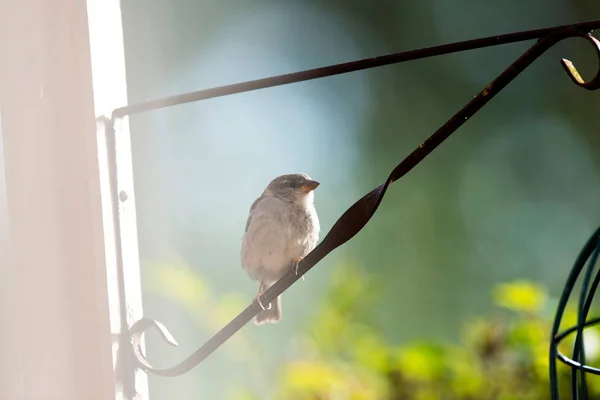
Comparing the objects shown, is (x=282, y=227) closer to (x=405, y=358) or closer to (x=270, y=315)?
(x=270, y=315)

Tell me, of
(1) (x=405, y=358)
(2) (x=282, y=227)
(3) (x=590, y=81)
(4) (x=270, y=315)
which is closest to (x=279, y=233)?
(2) (x=282, y=227)

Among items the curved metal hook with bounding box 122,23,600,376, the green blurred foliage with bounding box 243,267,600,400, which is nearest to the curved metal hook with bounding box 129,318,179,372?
the curved metal hook with bounding box 122,23,600,376

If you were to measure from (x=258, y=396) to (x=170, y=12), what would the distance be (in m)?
0.70

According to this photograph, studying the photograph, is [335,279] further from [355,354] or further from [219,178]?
[219,178]

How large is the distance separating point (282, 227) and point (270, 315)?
15 centimetres

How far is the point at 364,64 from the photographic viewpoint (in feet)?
1.71

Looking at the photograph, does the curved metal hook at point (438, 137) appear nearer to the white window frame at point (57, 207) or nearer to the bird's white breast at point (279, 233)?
the white window frame at point (57, 207)

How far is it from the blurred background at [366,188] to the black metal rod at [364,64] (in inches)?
17.4

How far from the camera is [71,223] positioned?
0.60 metres

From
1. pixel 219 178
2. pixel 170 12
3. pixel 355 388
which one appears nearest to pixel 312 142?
pixel 219 178

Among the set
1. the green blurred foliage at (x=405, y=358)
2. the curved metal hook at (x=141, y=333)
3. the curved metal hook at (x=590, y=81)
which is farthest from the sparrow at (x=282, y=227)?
the curved metal hook at (x=590, y=81)

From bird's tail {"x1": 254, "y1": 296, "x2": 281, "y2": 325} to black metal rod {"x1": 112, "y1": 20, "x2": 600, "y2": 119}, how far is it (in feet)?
1.55

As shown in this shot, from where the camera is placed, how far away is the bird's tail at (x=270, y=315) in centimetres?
100

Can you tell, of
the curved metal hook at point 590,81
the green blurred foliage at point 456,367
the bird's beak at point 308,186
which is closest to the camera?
the curved metal hook at point 590,81
